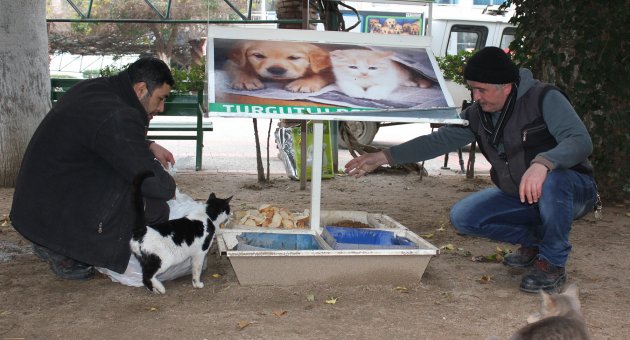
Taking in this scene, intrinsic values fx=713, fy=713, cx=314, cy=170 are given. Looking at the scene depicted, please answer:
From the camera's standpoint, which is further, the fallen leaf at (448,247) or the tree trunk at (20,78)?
the tree trunk at (20,78)

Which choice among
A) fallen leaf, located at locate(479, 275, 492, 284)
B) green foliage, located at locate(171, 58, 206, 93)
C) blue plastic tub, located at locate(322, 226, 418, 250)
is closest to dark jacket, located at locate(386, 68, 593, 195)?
blue plastic tub, located at locate(322, 226, 418, 250)

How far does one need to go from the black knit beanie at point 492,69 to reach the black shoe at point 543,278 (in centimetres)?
108

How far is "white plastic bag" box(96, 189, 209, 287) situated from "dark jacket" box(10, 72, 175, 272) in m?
0.17

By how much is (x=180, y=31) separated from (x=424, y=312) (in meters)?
22.3

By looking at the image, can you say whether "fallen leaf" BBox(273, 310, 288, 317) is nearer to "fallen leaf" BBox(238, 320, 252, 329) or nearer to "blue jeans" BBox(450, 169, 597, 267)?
"fallen leaf" BBox(238, 320, 252, 329)

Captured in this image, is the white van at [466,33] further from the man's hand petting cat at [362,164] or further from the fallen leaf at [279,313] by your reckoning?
the fallen leaf at [279,313]

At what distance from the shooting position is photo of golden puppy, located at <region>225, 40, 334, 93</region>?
171 inches

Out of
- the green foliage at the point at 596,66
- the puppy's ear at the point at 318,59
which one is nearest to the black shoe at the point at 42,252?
the puppy's ear at the point at 318,59

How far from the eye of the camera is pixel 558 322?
249 cm

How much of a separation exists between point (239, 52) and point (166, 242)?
139 centimetres

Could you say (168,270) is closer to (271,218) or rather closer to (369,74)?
(271,218)

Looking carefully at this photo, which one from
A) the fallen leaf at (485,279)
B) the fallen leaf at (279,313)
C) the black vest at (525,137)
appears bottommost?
the fallen leaf at (485,279)

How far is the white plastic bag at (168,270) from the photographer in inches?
161

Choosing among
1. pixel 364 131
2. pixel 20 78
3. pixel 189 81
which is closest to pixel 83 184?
pixel 20 78
